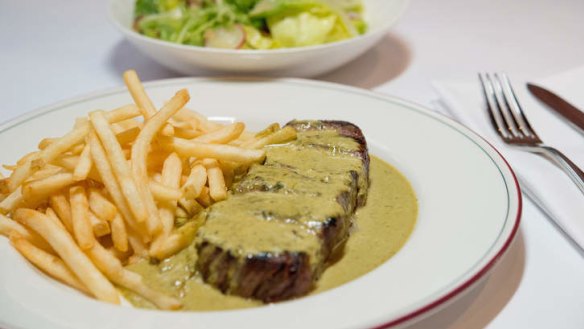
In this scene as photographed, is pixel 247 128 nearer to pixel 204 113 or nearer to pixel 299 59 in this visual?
pixel 204 113

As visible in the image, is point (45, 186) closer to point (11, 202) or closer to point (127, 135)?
point (11, 202)

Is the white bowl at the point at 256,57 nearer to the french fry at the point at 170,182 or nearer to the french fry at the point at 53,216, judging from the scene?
the french fry at the point at 170,182

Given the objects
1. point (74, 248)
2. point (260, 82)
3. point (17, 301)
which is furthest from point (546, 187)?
point (17, 301)

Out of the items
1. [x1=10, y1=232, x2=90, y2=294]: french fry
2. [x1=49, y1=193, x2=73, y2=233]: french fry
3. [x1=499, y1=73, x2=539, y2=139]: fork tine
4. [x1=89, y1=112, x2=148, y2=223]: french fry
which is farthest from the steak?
[x1=499, y1=73, x2=539, y2=139]: fork tine

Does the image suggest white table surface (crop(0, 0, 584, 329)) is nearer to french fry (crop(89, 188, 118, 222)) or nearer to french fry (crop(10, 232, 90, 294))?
french fry (crop(89, 188, 118, 222))

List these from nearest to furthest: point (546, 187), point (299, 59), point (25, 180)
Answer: point (25, 180), point (546, 187), point (299, 59)

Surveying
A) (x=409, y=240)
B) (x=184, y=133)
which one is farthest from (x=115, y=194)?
(x=409, y=240)
